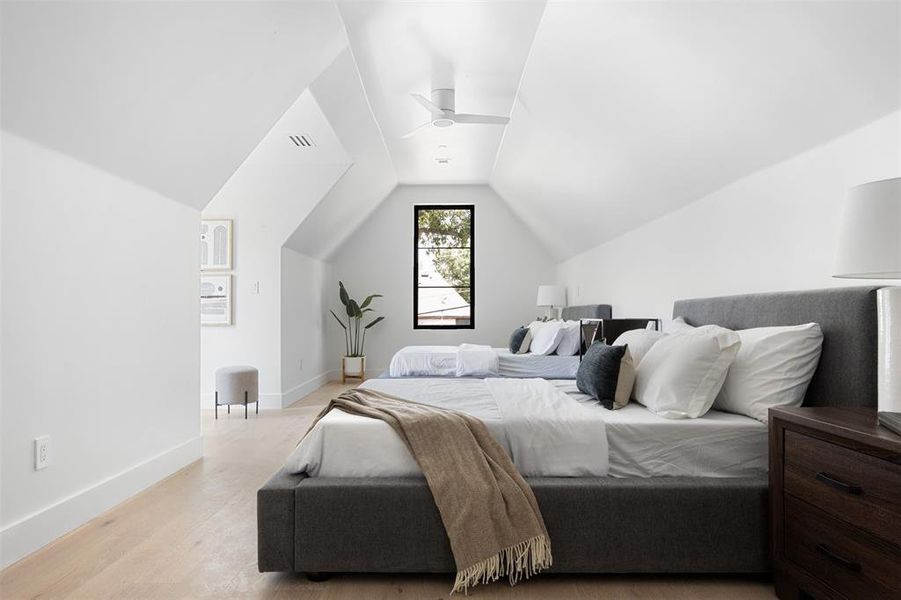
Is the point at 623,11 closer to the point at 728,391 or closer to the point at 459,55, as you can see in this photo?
the point at 459,55

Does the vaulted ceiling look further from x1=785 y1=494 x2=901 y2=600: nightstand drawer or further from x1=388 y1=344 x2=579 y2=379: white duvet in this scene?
x1=785 y1=494 x2=901 y2=600: nightstand drawer

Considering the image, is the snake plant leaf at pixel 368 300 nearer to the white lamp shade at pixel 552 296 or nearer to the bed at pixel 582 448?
the white lamp shade at pixel 552 296

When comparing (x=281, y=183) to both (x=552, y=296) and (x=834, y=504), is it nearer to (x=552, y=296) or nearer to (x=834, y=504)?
(x=552, y=296)

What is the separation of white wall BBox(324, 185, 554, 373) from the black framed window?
0.15 meters

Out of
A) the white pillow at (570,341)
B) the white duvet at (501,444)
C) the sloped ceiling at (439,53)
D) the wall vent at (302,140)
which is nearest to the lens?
the white duvet at (501,444)

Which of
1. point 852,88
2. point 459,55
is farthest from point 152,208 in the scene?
point 852,88

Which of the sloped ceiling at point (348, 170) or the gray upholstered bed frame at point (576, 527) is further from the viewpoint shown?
the sloped ceiling at point (348, 170)

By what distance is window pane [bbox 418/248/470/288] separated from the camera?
8.03 meters

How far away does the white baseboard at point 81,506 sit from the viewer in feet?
6.99

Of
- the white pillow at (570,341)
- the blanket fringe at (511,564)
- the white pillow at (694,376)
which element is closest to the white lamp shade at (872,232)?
the white pillow at (694,376)

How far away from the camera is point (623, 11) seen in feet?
8.18

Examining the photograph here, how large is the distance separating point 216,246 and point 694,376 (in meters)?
4.96

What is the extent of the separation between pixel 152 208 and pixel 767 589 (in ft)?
11.4

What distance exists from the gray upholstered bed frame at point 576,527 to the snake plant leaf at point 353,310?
556cm
